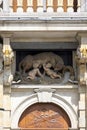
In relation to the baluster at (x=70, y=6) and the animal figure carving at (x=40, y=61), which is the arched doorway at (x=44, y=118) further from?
the baluster at (x=70, y=6)

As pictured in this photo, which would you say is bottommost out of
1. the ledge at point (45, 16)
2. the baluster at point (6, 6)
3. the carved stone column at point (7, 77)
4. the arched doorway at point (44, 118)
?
the arched doorway at point (44, 118)

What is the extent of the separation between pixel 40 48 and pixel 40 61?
0.20m

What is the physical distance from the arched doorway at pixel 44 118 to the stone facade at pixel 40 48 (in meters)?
0.10

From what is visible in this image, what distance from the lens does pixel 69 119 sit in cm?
Answer: 1032

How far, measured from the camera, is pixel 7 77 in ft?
33.1

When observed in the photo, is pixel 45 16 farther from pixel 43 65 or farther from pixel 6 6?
pixel 43 65

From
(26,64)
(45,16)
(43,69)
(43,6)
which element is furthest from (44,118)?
(43,6)

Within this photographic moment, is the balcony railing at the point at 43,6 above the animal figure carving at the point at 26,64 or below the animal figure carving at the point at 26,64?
above

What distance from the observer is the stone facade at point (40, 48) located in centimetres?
980

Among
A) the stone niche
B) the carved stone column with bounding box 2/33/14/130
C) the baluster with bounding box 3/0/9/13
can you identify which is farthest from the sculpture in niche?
the baluster with bounding box 3/0/9/13

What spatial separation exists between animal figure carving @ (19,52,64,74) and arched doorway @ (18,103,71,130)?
58 cm

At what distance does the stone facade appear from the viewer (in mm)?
9797

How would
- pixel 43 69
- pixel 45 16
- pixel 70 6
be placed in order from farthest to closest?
pixel 43 69, pixel 70 6, pixel 45 16

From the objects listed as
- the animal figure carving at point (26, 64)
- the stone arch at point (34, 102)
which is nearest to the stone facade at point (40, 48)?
the stone arch at point (34, 102)
